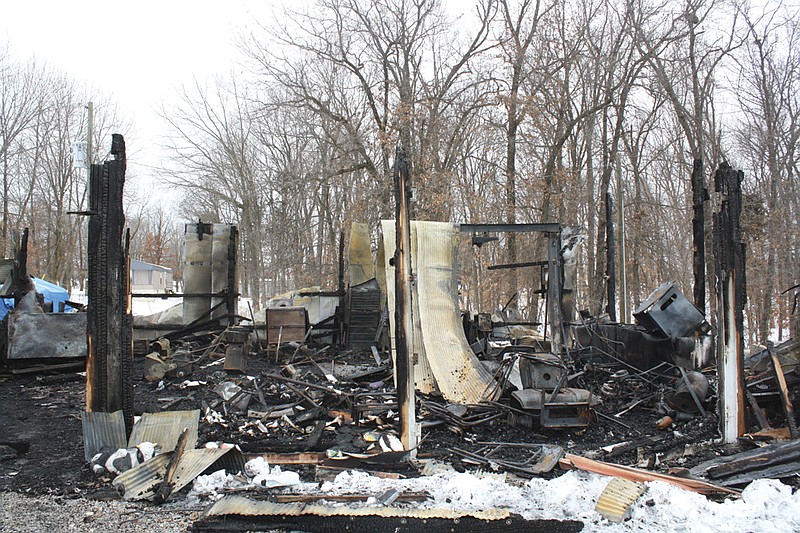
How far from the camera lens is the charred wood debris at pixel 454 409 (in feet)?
18.2

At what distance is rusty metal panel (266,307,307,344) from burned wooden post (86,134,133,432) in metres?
7.44

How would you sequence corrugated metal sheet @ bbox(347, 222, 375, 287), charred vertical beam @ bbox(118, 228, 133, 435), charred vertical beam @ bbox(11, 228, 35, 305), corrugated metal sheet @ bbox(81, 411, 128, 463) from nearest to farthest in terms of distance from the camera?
corrugated metal sheet @ bbox(81, 411, 128, 463), charred vertical beam @ bbox(118, 228, 133, 435), charred vertical beam @ bbox(11, 228, 35, 305), corrugated metal sheet @ bbox(347, 222, 375, 287)

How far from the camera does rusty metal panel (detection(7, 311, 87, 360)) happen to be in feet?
37.0

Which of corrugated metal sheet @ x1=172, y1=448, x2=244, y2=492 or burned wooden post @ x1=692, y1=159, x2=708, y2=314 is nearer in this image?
corrugated metal sheet @ x1=172, y1=448, x2=244, y2=492

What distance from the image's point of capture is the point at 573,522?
426cm

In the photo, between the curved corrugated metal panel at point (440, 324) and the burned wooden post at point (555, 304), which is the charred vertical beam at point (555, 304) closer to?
the burned wooden post at point (555, 304)

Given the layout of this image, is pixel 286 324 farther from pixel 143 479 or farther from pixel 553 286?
pixel 143 479

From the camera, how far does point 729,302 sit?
643 cm

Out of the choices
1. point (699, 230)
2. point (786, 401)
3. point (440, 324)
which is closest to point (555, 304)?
point (440, 324)

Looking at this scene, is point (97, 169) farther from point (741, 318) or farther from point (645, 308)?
point (645, 308)

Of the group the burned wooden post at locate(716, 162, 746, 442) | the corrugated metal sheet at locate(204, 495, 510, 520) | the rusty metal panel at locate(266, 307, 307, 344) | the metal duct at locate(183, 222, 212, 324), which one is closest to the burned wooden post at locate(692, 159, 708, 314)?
the burned wooden post at locate(716, 162, 746, 442)

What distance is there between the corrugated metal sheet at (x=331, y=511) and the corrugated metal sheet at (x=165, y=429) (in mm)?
1606

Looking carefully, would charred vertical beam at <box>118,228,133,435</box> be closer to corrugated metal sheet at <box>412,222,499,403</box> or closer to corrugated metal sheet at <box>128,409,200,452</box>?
corrugated metal sheet at <box>128,409,200,452</box>

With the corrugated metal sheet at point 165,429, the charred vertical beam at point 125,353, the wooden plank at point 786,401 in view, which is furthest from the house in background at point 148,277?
the wooden plank at point 786,401
